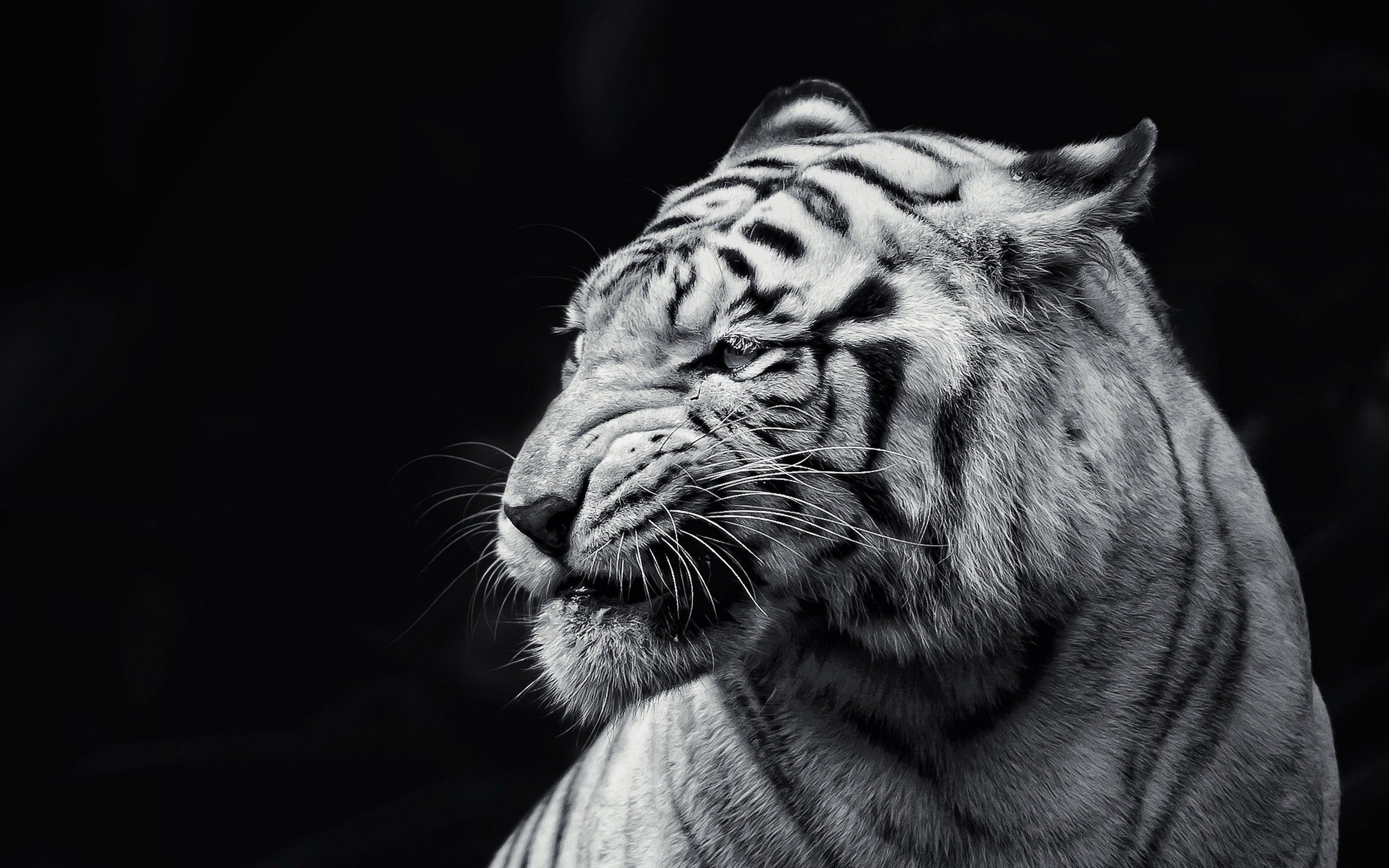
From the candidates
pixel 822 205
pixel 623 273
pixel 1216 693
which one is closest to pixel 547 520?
pixel 623 273

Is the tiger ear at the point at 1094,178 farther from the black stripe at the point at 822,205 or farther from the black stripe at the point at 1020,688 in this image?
the black stripe at the point at 1020,688

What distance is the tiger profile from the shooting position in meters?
0.80

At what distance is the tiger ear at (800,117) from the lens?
1.09 meters

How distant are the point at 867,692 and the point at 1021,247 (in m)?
0.36

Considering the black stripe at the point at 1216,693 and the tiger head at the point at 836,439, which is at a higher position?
the tiger head at the point at 836,439

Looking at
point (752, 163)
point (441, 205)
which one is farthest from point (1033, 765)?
point (441, 205)

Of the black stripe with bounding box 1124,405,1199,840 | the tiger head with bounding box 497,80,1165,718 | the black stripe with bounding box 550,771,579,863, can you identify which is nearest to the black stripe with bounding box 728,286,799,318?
the tiger head with bounding box 497,80,1165,718

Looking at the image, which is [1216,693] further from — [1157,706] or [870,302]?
[870,302]

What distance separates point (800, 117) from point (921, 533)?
47 cm

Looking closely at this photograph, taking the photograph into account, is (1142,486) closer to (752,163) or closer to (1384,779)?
(752,163)

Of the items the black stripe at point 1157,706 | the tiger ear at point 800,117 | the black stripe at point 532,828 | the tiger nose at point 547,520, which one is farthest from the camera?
the black stripe at point 532,828

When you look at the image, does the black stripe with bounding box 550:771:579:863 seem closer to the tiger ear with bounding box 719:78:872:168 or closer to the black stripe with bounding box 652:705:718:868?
the black stripe with bounding box 652:705:718:868

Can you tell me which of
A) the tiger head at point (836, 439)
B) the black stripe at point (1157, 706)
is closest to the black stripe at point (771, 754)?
the tiger head at point (836, 439)

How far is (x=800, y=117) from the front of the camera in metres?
1.09
